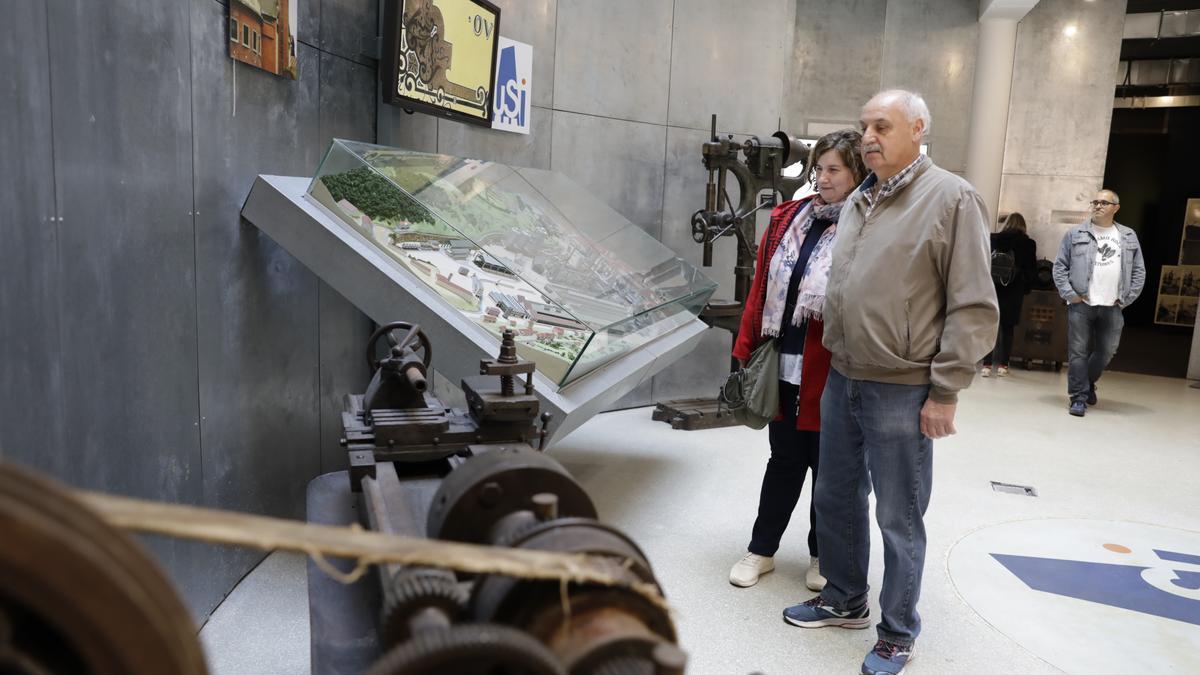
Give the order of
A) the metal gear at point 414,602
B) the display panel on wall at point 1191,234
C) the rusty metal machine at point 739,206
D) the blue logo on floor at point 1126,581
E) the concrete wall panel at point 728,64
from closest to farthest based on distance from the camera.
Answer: the metal gear at point 414,602 < the blue logo on floor at point 1126,581 < the rusty metal machine at point 739,206 < the concrete wall panel at point 728,64 < the display panel on wall at point 1191,234

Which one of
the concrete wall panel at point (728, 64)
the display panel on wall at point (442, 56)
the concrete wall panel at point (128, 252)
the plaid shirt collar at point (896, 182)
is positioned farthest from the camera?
the concrete wall panel at point (728, 64)

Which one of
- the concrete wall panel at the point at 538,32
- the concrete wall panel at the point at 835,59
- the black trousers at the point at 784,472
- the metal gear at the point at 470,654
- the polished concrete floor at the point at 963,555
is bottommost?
the polished concrete floor at the point at 963,555

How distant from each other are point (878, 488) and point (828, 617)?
0.70 m

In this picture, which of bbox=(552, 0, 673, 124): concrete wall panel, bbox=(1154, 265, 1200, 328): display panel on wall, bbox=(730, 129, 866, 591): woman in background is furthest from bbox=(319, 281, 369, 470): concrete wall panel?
bbox=(1154, 265, 1200, 328): display panel on wall

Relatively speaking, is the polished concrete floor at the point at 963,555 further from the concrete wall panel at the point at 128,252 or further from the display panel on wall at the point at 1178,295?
the display panel on wall at the point at 1178,295

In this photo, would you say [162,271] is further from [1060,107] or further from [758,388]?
[1060,107]

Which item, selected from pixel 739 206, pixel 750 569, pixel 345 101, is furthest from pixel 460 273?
pixel 739 206

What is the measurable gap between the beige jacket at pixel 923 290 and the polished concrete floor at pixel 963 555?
3.55 feet

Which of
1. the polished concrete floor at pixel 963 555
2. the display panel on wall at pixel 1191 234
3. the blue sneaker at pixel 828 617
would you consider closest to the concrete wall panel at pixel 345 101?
the polished concrete floor at pixel 963 555

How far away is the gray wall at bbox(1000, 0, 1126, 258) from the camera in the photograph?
9.45 m

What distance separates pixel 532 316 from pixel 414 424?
3.83ft

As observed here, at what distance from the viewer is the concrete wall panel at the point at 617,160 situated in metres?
5.99

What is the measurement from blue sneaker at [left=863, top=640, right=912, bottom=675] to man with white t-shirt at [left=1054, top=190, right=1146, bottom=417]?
5.10m

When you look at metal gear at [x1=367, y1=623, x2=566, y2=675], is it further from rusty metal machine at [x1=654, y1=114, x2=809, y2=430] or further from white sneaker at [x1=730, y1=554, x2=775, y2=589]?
rusty metal machine at [x1=654, y1=114, x2=809, y2=430]
